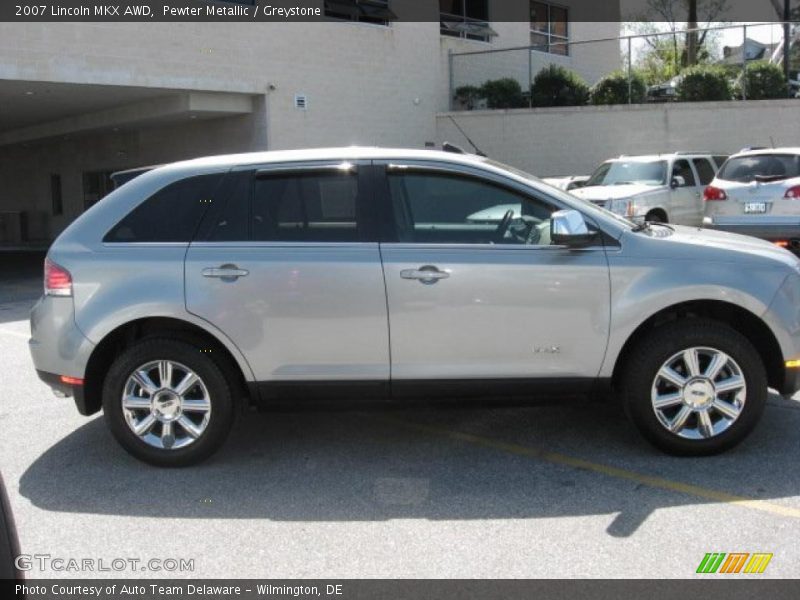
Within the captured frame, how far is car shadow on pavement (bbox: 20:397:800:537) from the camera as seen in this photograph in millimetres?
4305

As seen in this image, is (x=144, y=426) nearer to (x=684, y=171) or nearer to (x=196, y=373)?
(x=196, y=373)

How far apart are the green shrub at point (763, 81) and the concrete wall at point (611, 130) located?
806 millimetres

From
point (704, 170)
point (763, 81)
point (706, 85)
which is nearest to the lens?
point (704, 170)

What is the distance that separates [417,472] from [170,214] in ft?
7.14

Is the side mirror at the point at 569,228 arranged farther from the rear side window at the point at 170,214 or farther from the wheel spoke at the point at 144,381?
the wheel spoke at the point at 144,381

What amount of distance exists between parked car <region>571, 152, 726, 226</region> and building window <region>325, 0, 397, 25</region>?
8229 mm

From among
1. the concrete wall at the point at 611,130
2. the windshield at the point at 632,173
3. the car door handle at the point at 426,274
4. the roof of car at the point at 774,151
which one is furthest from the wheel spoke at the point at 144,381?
the concrete wall at the point at 611,130

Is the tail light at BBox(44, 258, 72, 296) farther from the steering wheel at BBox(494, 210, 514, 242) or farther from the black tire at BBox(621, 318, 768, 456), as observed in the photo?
the black tire at BBox(621, 318, 768, 456)

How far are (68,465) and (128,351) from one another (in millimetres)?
886

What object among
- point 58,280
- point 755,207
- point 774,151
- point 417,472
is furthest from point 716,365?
point 774,151

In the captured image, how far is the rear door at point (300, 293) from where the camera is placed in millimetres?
4730

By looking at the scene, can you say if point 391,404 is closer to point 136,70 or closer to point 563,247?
point 563,247

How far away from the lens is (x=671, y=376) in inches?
187
